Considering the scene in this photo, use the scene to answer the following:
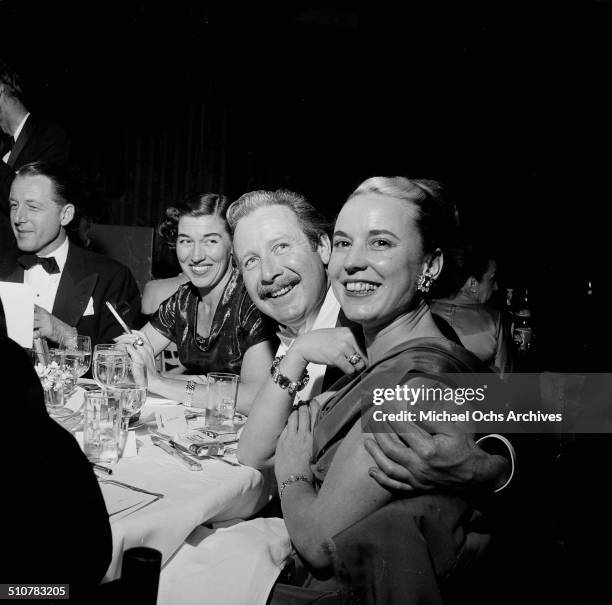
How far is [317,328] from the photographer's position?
2506 millimetres

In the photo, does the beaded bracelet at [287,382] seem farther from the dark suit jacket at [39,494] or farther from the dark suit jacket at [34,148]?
the dark suit jacket at [34,148]

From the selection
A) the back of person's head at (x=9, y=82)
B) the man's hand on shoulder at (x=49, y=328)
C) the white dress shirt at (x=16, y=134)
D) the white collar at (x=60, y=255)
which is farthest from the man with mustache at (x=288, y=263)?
the back of person's head at (x=9, y=82)

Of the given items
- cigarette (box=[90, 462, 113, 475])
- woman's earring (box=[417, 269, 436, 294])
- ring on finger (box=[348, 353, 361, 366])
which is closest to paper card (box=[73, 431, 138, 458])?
cigarette (box=[90, 462, 113, 475])

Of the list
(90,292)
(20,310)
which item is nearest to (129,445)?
(20,310)

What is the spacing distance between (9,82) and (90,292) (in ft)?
6.44

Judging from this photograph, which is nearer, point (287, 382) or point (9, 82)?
point (287, 382)

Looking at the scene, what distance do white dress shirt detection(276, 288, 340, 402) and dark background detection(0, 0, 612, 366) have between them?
2587mm

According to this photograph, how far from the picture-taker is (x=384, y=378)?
55.1 inches

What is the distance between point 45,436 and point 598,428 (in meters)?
2.73

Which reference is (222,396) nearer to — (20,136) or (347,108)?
(20,136)

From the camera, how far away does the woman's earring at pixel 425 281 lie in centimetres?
167

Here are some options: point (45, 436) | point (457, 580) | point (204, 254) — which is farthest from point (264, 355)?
point (45, 436)

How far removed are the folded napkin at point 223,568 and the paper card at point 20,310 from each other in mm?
1181

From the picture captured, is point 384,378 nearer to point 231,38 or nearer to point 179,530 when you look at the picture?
point 179,530
